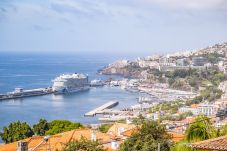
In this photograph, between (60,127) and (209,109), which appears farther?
(209,109)

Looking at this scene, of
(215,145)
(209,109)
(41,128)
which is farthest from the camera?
(209,109)

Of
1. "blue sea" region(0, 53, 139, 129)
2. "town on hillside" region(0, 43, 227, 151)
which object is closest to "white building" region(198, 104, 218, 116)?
"town on hillside" region(0, 43, 227, 151)

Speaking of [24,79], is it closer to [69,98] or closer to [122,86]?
[122,86]

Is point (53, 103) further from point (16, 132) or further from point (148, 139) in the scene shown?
point (148, 139)

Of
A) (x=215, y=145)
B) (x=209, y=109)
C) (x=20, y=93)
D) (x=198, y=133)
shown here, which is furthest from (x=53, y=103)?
(x=215, y=145)

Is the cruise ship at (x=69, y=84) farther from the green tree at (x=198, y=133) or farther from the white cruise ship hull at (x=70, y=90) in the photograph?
the green tree at (x=198, y=133)

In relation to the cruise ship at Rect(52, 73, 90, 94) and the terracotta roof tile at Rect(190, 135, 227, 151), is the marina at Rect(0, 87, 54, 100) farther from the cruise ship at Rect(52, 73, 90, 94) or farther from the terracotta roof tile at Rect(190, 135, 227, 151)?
the terracotta roof tile at Rect(190, 135, 227, 151)
